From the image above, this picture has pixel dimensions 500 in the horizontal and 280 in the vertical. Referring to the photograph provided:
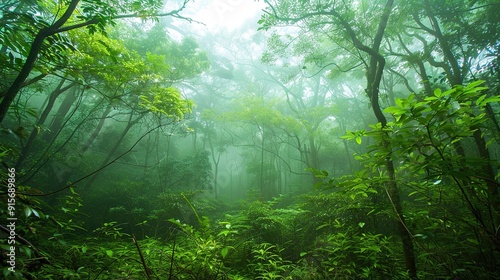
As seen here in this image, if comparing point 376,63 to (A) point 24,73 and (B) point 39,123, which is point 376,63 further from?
(B) point 39,123

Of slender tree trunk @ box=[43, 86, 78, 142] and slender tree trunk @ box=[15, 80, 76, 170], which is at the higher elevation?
slender tree trunk @ box=[43, 86, 78, 142]

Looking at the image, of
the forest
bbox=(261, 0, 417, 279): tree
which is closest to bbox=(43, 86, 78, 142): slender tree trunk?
the forest

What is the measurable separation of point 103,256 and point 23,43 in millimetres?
2632

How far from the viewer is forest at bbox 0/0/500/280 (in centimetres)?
151

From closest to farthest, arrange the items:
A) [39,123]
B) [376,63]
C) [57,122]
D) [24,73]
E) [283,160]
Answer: [24,73]
[376,63]
[39,123]
[283,160]
[57,122]

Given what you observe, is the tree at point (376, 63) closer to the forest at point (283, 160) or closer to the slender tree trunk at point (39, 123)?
the forest at point (283, 160)

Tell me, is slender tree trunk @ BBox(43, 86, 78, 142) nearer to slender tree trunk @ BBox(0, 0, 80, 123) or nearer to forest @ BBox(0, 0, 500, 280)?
forest @ BBox(0, 0, 500, 280)

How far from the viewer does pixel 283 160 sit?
25.5 ft

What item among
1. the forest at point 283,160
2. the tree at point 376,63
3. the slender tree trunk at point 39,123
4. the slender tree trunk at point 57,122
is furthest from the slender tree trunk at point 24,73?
the slender tree trunk at point 57,122

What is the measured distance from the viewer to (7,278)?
1191 millimetres

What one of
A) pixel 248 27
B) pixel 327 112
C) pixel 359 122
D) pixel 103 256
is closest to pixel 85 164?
pixel 103 256

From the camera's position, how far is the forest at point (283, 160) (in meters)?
1.51

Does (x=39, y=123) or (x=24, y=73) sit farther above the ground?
Answer: (x=39, y=123)

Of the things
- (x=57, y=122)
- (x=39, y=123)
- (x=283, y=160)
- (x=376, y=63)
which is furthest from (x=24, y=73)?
(x=57, y=122)
